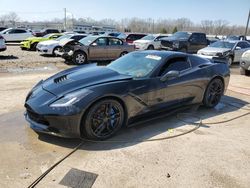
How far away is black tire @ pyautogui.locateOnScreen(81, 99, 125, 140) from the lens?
4.27 meters

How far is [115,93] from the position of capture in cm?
443

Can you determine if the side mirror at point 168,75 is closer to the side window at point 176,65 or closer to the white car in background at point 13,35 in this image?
the side window at point 176,65

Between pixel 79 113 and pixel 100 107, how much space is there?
1.31ft

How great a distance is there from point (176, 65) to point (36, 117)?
2918 mm

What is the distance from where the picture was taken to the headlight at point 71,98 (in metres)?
4.12

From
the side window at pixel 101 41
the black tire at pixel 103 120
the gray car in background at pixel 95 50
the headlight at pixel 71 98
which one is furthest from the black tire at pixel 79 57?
the headlight at pixel 71 98

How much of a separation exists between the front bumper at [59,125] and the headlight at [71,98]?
0.19 meters

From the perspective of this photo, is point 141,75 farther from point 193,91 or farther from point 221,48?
point 221,48

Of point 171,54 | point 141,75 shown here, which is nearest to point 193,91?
point 171,54

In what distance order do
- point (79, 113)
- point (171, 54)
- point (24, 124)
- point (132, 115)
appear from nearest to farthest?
point (79, 113) < point (132, 115) < point (24, 124) < point (171, 54)

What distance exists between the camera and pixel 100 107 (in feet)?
14.3

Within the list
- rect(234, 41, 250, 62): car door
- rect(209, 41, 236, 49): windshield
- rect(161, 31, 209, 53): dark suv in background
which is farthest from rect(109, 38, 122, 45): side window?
rect(234, 41, 250, 62): car door

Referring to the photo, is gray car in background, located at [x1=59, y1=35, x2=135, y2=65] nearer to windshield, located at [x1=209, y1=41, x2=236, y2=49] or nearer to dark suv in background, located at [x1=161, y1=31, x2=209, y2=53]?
dark suv in background, located at [x1=161, y1=31, x2=209, y2=53]

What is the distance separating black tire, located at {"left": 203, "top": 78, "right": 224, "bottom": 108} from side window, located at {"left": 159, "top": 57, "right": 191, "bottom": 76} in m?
0.86
